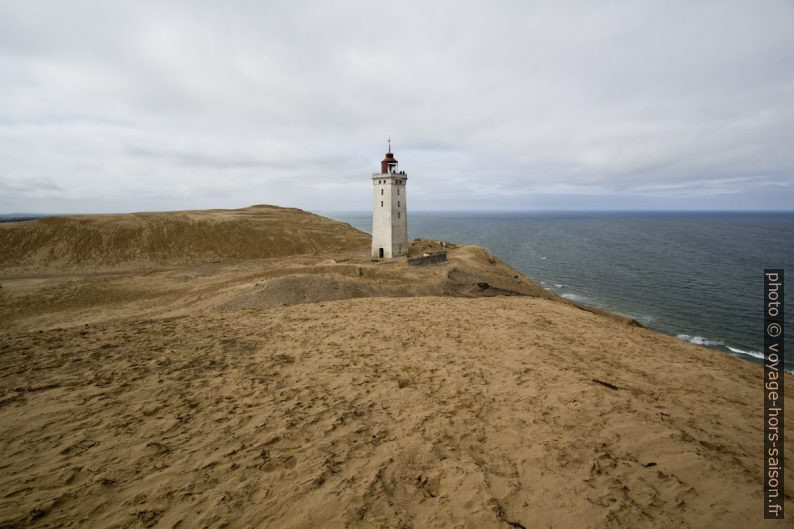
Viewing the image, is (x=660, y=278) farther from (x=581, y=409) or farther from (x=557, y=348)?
(x=581, y=409)

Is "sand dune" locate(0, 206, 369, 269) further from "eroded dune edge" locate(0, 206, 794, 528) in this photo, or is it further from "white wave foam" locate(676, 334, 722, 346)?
"white wave foam" locate(676, 334, 722, 346)

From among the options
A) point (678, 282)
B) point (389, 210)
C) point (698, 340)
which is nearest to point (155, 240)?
point (389, 210)

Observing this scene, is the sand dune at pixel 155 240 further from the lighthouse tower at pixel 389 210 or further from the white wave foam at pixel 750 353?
the white wave foam at pixel 750 353

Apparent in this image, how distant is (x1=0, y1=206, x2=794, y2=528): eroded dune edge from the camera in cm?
542

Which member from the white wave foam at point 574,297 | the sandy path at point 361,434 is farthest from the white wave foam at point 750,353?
the sandy path at point 361,434

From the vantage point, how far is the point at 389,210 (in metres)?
31.1

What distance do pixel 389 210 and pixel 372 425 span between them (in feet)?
81.7

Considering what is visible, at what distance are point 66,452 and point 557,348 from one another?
1332 centimetres

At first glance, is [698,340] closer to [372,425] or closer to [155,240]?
[372,425]

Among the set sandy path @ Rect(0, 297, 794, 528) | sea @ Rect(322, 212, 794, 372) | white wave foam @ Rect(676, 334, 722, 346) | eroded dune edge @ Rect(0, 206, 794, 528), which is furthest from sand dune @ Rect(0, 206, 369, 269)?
white wave foam @ Rect(676, 334, 722, 346)

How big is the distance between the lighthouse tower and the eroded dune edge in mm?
15845

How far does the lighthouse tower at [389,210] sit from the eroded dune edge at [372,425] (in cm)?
1584

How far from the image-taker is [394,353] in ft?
38.3

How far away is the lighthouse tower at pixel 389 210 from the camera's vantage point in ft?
101
